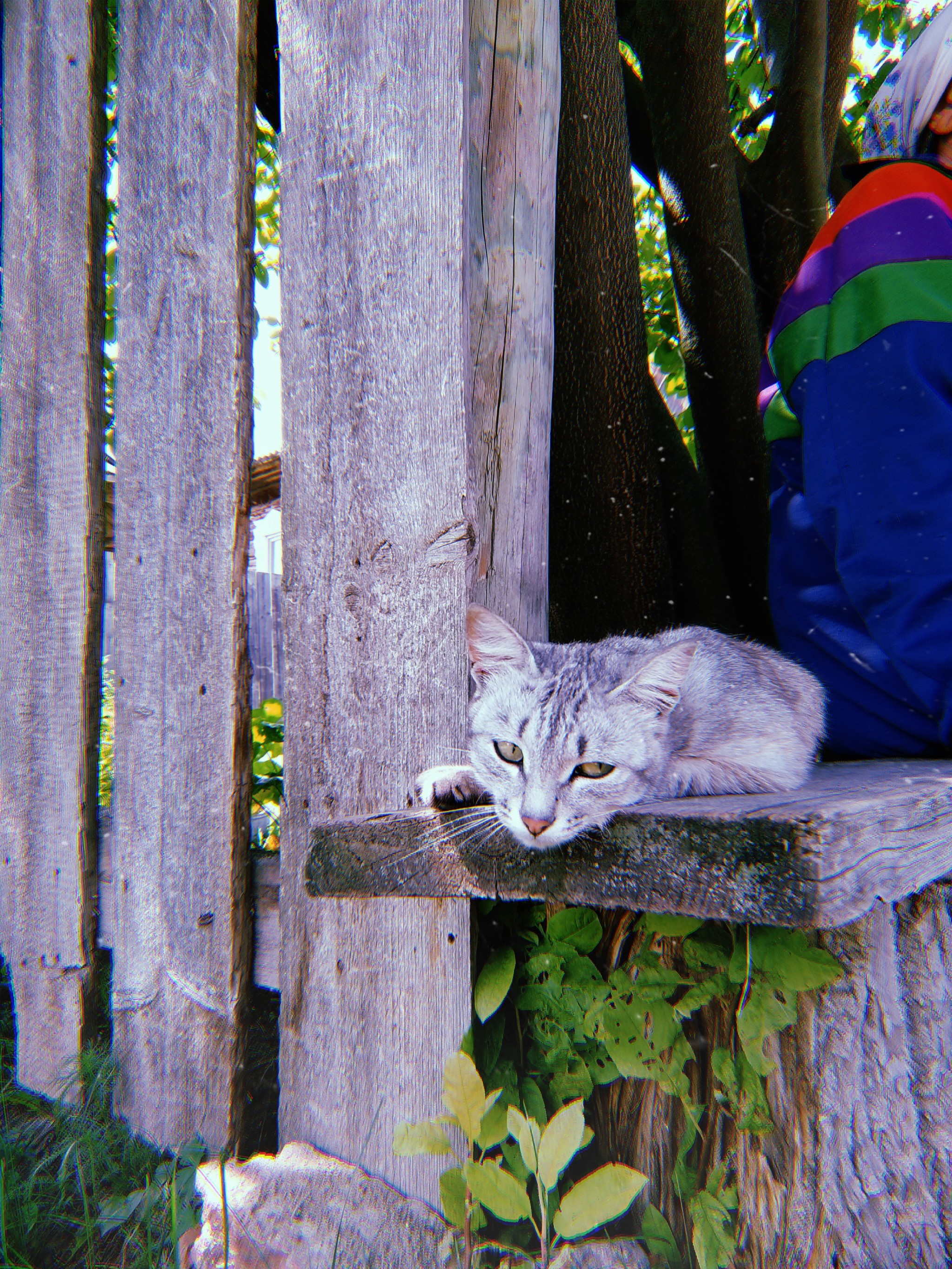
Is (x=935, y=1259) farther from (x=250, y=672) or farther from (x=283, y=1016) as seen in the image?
(x=250, y=672)

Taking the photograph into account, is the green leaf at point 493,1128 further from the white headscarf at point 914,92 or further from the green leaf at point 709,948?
the white headscarf at point 914,92

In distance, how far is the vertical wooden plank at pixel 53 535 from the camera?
2125 millimetres

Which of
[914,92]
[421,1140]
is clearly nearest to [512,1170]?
[421,1140]

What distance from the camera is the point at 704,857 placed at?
0.96 metres

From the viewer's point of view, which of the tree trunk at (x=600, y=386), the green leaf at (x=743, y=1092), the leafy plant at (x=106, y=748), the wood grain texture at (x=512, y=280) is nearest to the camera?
the green leaf at (x=743, y=1092)

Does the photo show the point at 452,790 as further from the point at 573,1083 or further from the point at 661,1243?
the point at 661,1243

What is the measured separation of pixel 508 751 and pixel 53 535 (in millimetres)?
1602

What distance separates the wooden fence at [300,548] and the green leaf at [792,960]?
0.35 feet

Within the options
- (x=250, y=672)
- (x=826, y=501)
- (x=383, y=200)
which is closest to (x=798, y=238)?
(x=826, y=501)

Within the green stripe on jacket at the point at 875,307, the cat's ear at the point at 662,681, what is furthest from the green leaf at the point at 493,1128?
the green stripe on jacket at the point at 875,307

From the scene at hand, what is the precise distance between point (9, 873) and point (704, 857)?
2204 millimetres

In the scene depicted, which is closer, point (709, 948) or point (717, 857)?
point (717, 857)

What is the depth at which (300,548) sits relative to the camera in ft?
5.86

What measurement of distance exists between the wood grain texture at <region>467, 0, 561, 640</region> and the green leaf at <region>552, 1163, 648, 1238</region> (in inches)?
43.4
